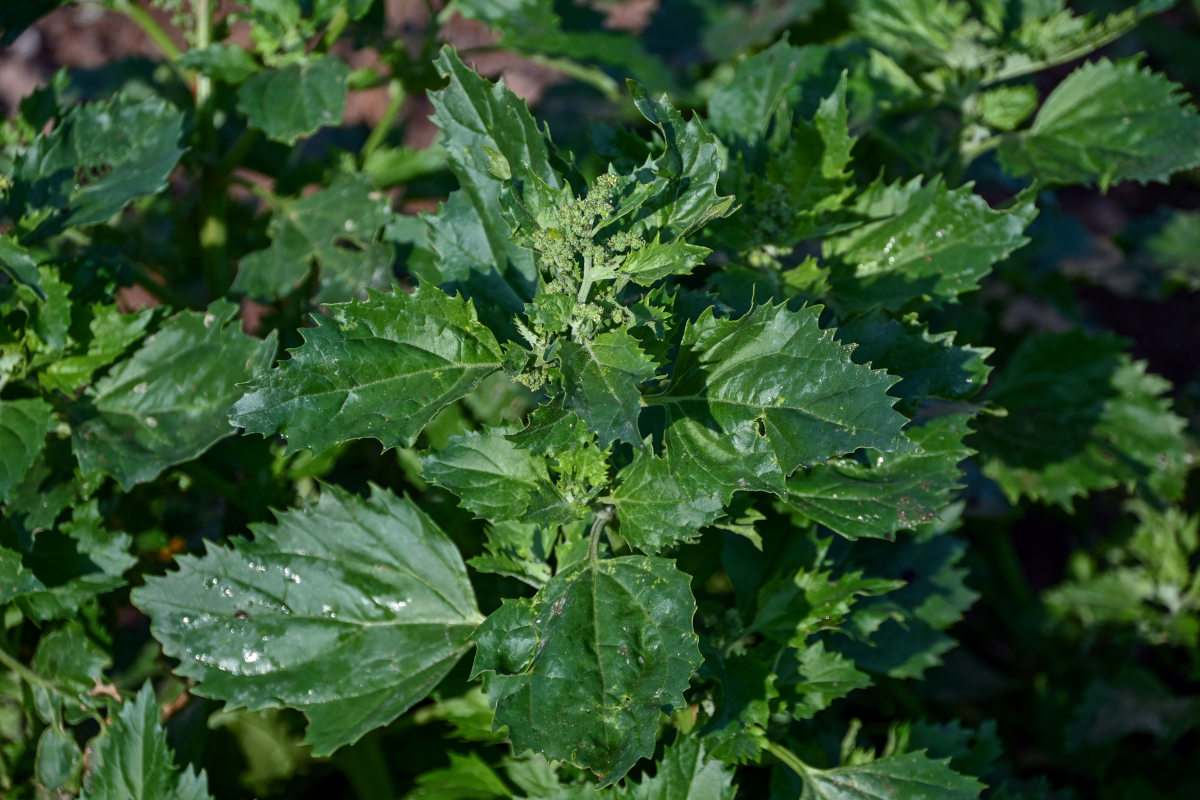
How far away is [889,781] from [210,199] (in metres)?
2.32

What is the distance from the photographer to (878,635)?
2492 mm

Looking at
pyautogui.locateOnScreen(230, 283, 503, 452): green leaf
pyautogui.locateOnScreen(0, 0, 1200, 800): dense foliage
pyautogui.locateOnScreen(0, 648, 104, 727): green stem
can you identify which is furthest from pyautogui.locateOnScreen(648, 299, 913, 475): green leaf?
pyautogui.locateOnScreen(0, 648, 104, 727): green stem

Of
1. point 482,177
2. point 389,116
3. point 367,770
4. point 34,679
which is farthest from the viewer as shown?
point 389,116

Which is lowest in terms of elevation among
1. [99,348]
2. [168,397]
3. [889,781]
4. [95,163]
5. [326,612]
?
[889,781]

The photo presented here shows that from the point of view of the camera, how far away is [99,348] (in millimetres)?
2293

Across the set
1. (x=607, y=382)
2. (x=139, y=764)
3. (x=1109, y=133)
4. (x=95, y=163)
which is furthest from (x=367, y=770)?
(x=1109, y=133)

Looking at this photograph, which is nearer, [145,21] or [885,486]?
[885,486]

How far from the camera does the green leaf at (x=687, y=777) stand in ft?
6.25

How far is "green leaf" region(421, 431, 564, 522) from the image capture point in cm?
180

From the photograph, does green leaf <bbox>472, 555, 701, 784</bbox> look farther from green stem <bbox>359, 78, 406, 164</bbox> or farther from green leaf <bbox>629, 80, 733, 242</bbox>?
green stem <bbox>359, 78, 406, 164</bbox>

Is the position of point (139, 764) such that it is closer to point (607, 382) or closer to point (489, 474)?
point (489, 474)

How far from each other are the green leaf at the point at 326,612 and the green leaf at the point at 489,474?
35cm

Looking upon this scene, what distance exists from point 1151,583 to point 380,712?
8.76 ft

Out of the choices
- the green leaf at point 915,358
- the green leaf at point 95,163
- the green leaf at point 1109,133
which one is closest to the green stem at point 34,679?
the green leaf at point 95,163
